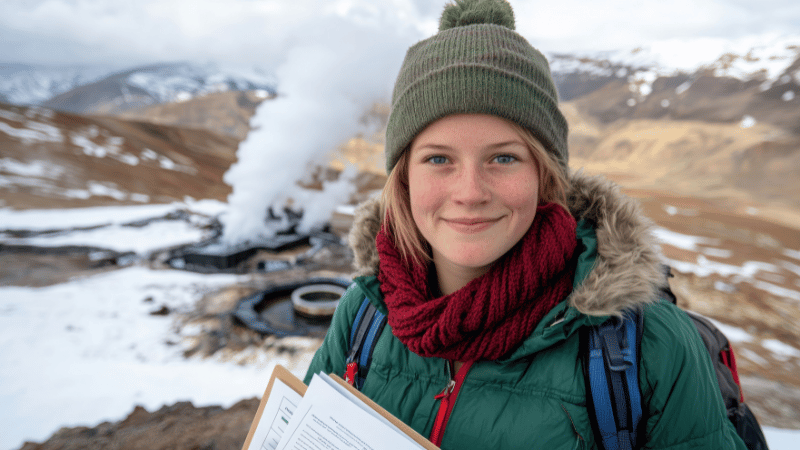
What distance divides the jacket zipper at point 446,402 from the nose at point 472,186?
1.44ft

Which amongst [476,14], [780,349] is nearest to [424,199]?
[476,14]

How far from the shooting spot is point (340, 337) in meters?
1.32

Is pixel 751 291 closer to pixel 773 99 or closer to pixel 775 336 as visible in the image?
pixel 775 336

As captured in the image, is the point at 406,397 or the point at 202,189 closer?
the point at 406,397

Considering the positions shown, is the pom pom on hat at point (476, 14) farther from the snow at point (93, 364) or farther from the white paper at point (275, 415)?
the snow at point (93, 364)

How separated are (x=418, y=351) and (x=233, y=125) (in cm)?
3431

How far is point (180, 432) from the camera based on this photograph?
3477mm

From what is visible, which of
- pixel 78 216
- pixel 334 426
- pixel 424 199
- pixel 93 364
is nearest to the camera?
pixel 334 426

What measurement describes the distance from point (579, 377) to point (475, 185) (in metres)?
0.53

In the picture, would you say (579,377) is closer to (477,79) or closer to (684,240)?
(477,79)

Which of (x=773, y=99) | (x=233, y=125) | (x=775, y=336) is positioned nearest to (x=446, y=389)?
(x=775, y=336)

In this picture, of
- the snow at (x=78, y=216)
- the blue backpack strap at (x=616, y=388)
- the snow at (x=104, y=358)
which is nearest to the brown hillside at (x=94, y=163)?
the snow at (x=78, y=216)

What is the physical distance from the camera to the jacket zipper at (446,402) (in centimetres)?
104

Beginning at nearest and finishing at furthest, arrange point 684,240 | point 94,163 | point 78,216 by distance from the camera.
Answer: point 78,216 < point 684,240 < point 94,163
